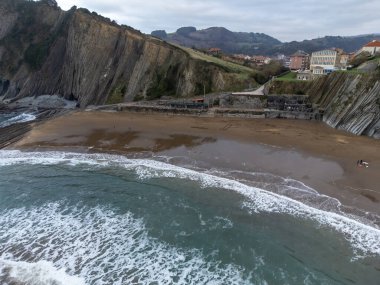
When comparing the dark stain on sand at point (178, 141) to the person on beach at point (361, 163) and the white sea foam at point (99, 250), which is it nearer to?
the white sea foam at point (99, 250)

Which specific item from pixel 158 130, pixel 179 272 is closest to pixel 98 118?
pixel 158 130

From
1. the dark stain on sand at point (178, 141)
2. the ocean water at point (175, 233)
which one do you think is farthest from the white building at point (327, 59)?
the ocean water at point (175, 233)

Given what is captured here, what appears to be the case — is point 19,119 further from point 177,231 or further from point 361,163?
point 361,163

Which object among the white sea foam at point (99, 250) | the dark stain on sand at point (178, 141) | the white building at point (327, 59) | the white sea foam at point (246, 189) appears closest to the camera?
the white sea foam at point (99, 250)

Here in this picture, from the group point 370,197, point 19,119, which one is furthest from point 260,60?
point 370,197

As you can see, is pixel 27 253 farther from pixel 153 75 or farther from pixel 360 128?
pixel 153 75

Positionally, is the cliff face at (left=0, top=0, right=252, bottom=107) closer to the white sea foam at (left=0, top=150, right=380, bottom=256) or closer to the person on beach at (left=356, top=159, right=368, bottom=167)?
the white sea foam at (left=0, top=150, right=380, bottom=256)
